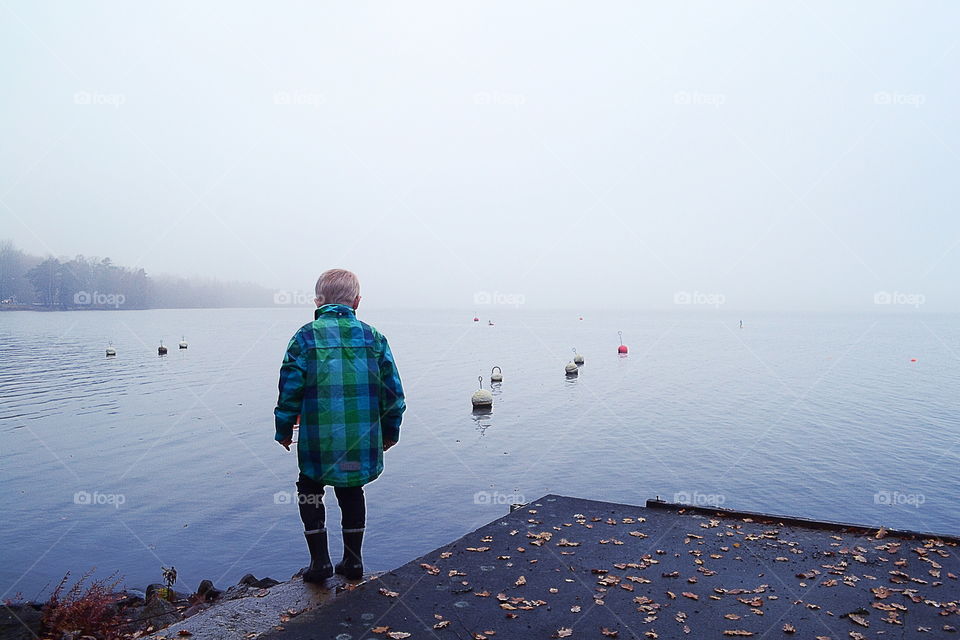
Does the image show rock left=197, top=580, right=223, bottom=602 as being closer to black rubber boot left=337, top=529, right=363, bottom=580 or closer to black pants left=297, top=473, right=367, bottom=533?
black rubber boot left=337, top=529, right=363, bottom=580

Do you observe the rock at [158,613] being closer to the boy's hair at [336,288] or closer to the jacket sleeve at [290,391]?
the jacket sleeve at [290,391]

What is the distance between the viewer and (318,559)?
627 cm

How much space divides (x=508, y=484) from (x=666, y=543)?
14555mm

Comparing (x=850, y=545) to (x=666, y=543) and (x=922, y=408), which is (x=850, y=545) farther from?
(x=922, y=408)

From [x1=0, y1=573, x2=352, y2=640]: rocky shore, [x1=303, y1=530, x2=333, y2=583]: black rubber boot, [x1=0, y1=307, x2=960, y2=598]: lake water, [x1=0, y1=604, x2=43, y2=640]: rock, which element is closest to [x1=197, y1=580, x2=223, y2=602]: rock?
[x1=0, y1=573, x2=352, y2=640]: rocky shore

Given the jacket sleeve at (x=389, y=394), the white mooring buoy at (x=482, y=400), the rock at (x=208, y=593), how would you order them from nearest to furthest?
1. the jacket sleeve at (x=389, y=394)
2. the rock at (x=208, y=593)
3. the white mooring buoy at (x=482, y=400)

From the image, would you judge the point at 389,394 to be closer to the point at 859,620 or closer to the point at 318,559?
the point at 318,559

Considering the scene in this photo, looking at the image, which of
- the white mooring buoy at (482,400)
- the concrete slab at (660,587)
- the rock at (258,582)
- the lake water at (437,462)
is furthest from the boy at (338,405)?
the white mooring buoy at (482,400)

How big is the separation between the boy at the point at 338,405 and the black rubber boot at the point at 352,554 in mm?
10

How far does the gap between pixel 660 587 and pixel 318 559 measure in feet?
11.7

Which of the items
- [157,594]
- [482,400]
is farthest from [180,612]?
[482,400]

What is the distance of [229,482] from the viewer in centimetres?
2191

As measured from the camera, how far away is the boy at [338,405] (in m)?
5.78

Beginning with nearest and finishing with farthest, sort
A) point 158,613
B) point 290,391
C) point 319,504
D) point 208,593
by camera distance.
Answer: point 290,391 → point 319,504 → point 158,613 → point 208,593
